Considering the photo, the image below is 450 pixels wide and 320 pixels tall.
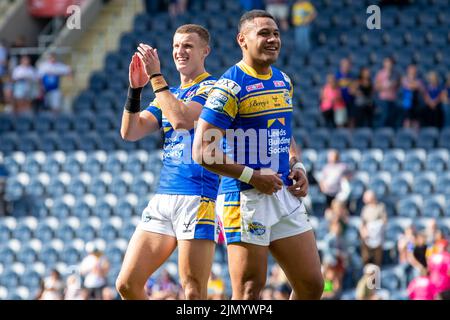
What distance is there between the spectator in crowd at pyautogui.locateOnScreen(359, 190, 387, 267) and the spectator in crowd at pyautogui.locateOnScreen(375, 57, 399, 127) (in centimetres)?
296

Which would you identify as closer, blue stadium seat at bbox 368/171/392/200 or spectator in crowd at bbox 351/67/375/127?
blue stadium seat at bbox 368/171/392/200

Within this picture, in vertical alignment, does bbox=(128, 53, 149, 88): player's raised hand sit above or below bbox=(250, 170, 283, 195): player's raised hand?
above

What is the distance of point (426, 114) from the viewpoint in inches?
707

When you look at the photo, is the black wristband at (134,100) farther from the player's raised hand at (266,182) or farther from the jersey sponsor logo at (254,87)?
the player's raised hand at (266,182)

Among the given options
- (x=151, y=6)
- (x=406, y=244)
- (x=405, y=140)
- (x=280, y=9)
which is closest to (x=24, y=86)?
(x=151, y=6)

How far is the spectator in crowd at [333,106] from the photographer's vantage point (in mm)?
18125

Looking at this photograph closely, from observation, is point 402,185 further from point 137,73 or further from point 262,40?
point 262,40

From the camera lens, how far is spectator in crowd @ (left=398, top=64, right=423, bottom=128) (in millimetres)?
17969

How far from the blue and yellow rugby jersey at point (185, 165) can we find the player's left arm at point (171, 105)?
14 cm

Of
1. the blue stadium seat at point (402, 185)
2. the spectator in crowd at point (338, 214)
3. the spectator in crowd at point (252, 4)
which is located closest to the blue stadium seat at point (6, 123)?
the spectator in crowd at point (252, 4)

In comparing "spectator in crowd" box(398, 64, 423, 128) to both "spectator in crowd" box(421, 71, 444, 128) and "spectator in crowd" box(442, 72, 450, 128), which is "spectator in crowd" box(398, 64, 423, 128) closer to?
"spectator in crowd" box(421, 71, 444, 128)

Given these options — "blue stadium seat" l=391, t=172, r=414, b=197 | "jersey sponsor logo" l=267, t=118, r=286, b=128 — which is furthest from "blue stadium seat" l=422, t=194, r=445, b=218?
"jersey sponsor logo" l=267, t=118, r=286, b=128

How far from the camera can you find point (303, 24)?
20438mm

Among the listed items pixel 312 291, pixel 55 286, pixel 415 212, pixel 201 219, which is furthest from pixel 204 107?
pixel 415 212
